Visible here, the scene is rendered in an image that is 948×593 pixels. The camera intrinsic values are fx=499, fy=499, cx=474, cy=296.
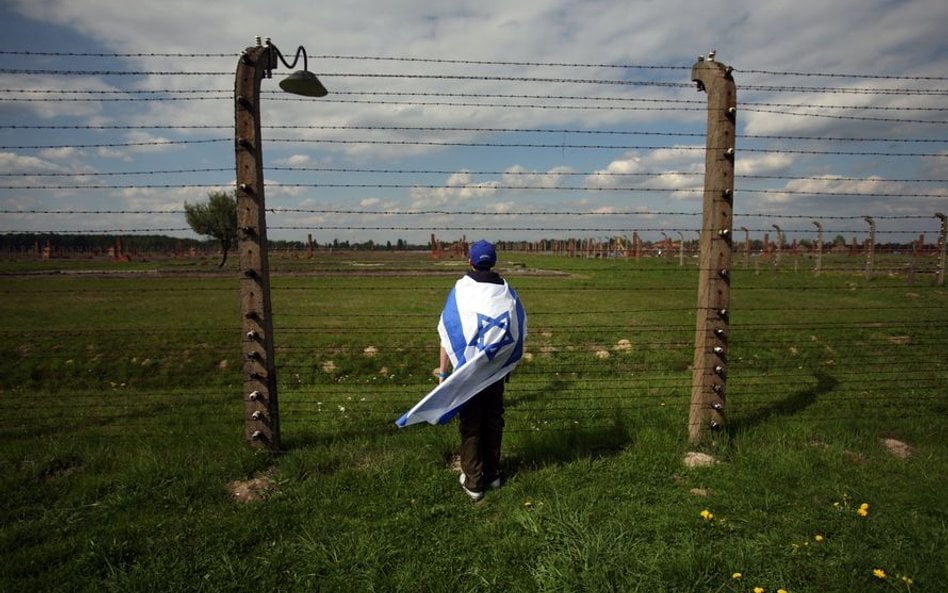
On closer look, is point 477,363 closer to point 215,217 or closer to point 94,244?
point 215,217

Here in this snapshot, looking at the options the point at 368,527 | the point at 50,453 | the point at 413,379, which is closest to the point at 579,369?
the point at 413,379

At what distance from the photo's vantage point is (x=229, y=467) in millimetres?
4176

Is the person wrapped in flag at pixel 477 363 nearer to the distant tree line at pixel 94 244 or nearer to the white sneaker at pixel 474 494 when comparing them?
the white sneaker at pixel 474 494

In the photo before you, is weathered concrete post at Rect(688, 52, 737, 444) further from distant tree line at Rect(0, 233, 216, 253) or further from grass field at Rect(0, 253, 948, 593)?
distant tree line at Rect(0, 233, 216, 253)

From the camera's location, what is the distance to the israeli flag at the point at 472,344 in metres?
3.79

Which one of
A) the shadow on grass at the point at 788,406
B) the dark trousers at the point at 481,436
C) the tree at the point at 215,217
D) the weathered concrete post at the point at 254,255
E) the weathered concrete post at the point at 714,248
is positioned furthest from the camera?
the tree at the point at 215,217

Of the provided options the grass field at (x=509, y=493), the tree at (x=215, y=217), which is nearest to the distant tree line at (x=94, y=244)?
the tree at (x=215, y=217)

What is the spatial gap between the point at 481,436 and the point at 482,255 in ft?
4.75

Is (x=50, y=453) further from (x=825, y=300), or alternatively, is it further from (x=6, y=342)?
(x=825, y=300)

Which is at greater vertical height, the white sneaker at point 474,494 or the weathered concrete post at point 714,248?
the weathered concrete post at point 714,248

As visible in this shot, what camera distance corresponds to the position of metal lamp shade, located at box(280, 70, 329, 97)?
4.15 m

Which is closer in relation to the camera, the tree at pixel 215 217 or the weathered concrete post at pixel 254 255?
the weathered concrete post at pixel 254 255

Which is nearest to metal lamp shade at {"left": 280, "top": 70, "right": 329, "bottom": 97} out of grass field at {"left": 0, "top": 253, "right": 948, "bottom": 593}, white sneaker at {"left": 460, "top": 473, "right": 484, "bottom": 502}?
grass field at {"left": 0, "top": 253, "right": 948, "bottom": 593}

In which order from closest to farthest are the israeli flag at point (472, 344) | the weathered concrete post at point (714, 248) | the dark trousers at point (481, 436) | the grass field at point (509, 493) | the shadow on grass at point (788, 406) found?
the grass field at point (509, 493), the israeli flag at point (472, 344), the dark trousers at point (481, 436), the weathered concrete post at point (714, 248), the shadow on grass at point (788, 406)
